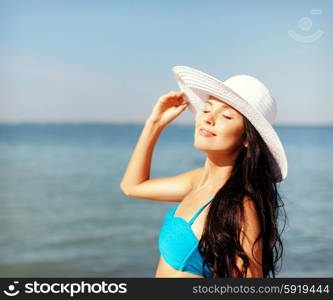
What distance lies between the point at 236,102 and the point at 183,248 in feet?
1.54

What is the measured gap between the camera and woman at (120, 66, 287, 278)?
1.86 metres

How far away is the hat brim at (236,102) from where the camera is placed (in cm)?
197

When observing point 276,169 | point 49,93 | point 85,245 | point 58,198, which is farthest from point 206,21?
point 276,169

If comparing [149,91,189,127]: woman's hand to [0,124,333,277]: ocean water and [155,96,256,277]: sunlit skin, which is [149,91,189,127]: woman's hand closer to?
[155,96,256,277]: sunlit skin

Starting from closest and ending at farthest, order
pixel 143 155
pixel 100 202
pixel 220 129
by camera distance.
Result: pixel 220 129
pixel 143 155
pixel 100 202

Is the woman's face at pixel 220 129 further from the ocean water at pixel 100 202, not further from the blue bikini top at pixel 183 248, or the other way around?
the ocean water at pixel 100 202

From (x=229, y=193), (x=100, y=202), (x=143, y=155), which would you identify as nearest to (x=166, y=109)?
(x=143, y=155)

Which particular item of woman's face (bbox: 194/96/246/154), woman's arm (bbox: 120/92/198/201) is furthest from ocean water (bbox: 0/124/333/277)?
woman's face (bbox: 194/96/246/154)

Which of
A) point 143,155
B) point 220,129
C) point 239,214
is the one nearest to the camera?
point 239,214

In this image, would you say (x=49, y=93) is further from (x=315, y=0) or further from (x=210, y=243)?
(x=210, y=243)

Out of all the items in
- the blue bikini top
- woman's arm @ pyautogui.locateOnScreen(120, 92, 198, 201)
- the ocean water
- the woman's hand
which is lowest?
the ocean water

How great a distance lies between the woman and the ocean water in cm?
352

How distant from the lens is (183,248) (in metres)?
1.93

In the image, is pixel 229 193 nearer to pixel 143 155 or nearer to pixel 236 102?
pixel 236 102
